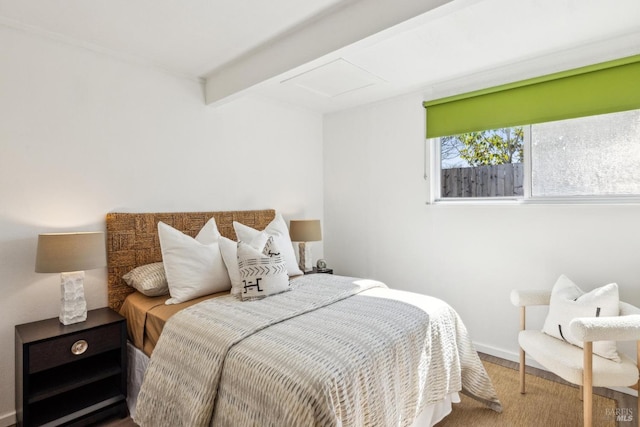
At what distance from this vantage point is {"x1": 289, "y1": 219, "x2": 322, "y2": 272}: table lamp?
3.47 metres

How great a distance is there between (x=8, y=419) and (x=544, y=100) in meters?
4.19

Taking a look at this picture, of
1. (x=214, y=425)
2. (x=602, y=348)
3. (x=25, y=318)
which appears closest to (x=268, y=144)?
(x=25, y=318)

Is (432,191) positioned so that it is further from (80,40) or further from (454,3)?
(80,40)

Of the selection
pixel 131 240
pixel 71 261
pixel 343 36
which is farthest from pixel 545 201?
pixel 71 261

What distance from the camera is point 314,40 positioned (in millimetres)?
2154

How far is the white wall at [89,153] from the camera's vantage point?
2109 millimetres

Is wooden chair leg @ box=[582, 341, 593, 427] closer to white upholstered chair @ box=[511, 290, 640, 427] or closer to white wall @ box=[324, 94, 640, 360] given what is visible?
white upholstered chair @ box=[511, 290, 640, 427]

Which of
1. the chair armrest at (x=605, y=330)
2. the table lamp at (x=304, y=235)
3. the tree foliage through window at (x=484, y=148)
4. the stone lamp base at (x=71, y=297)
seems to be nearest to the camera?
the chair armrest at (x=605, y=330)

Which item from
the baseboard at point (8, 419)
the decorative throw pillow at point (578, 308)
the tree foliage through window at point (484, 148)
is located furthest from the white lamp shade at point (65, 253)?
the tree foliage through window at point (484, 148)

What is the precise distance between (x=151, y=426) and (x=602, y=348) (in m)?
2.51

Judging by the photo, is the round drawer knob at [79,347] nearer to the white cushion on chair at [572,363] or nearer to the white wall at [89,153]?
the white wall at [89,153]

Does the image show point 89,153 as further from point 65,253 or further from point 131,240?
point 65,253

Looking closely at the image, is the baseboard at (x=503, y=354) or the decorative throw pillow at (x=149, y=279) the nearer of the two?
the decorative throw pillow at (x=149, y=279)

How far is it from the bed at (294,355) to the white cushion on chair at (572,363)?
373 mm
